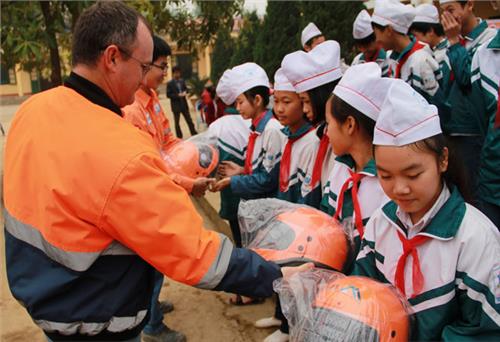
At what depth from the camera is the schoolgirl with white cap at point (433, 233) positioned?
5.69 feet

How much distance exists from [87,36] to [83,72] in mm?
139

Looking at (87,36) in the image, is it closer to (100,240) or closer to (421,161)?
(100,240)

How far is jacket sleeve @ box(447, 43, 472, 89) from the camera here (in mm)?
3758

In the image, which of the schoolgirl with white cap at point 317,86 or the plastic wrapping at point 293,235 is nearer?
the plastic wrapping at point 293,235

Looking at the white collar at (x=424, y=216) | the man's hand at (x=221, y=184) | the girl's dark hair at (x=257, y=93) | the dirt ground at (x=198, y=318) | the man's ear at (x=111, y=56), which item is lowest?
the dirt ground at (x=198, y=318)

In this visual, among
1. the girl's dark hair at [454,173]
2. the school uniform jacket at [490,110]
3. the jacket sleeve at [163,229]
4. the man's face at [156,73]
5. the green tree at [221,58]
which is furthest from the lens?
the green tree at [221,58]

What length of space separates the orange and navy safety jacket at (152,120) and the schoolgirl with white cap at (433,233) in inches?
74.4

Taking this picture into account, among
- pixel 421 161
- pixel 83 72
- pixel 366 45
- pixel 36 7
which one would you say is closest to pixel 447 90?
pixel 366 45

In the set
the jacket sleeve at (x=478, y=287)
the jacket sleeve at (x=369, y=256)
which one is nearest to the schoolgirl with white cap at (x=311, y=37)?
the jacket sleeve at (x=369, y=256)

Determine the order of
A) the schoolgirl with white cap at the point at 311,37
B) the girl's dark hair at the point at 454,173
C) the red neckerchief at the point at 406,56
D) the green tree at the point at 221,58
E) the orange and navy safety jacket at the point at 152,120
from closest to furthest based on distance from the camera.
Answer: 1. the girl's dark hair at the point at 454,173
2. the orange and navy safety jacket at the point at 152,120
3. the red neckerchief at the point at 406,56
4. the schoolgirl with white cap at the point at 311,37
5. the green tree at the point at 221,58

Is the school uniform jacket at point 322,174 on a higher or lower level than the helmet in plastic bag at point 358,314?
higher

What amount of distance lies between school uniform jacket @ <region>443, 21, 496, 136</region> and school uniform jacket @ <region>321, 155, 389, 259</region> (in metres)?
1.62

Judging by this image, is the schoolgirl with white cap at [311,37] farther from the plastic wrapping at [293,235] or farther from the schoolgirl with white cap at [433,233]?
the schoolgirl with white cap at [433,233]

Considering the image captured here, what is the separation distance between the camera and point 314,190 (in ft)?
9.96
